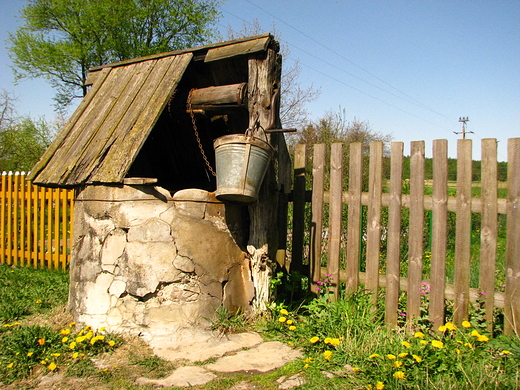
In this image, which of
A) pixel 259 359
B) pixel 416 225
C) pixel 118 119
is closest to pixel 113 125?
pixel 118 119

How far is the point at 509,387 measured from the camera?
254 centimetres

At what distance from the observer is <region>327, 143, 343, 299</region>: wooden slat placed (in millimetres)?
4203

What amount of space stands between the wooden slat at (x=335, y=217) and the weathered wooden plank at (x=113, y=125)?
6.70 feet

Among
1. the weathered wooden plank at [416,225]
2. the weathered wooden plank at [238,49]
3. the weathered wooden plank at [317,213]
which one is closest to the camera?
the weathered wooden plank at [416,225]

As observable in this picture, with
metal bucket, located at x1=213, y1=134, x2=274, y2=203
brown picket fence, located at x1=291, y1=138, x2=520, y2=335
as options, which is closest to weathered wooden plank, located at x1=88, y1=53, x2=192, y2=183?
metal bucket, located at x1=213, y1=134, x2=274, y2=203

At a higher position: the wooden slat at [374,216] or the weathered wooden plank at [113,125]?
the weathered wooden plank at [113,125]

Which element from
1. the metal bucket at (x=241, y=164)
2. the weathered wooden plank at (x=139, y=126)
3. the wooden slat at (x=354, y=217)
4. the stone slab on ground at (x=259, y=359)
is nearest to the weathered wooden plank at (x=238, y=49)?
the weathered wooden plank at (x=139, y=126)

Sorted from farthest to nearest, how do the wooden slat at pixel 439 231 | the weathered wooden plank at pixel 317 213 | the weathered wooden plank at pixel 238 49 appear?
the weathered wooden plank at pixel 317 213 → the weathered wooden plank at pixel 238 49 → the wooden slat at pixel 439 231

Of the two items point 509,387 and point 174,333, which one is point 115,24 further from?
point 509,387

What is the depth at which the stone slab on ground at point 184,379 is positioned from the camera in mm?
2961

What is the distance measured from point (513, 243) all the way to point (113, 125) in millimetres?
3823

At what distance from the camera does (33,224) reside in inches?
293

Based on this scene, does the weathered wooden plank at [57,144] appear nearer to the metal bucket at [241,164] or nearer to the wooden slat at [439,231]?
the metal bucket at [241,164]

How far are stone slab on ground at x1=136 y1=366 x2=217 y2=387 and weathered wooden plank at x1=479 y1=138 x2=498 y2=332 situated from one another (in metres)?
2.30
